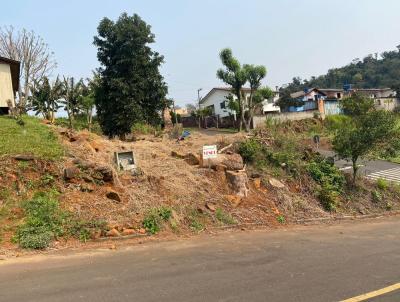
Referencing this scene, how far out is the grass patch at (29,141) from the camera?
1158 centimetres

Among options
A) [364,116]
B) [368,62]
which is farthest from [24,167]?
[368,62]

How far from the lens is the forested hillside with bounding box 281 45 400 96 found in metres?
98.6

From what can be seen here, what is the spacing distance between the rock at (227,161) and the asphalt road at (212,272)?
4.44m

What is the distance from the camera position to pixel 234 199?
13125 millimetres

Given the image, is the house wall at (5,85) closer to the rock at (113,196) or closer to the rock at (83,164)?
the rock at (83,164)

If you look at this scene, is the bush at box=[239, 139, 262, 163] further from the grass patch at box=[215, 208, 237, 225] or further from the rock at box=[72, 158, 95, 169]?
the rock at box=[72, 158, 95, 169]

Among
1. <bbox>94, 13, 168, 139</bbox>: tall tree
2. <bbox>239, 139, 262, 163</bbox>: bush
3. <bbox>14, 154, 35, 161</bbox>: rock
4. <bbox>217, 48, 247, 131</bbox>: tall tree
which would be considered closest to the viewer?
<bbox>14, 154, 35, 161</bbox>: rock

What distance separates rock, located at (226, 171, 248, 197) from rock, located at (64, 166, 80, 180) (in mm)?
4996

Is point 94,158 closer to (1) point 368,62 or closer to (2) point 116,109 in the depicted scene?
(2) point 116,109

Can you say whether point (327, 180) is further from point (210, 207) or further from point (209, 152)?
point (210, 207)

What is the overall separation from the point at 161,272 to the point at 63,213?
150 inches

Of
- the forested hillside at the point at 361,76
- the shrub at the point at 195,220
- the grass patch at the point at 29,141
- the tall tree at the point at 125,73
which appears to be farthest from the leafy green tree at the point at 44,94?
the forested hillside at the point at 361,76

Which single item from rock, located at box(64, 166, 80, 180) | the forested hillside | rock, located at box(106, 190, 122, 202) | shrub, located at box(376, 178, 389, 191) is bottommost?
shrub, located at box(376, 178, 389, 191)

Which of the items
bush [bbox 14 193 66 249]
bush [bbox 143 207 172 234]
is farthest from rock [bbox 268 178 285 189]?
bush [bbox 14 193 66 249]
